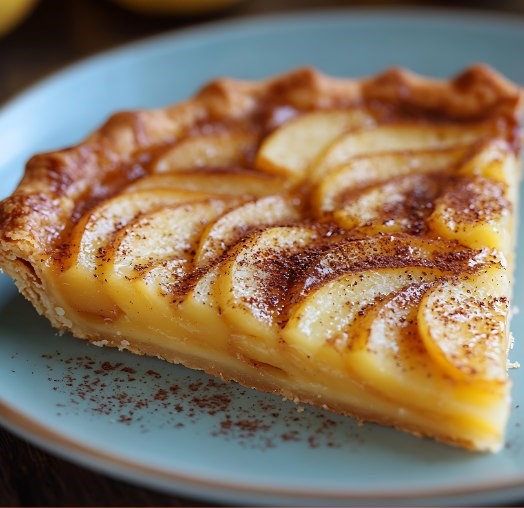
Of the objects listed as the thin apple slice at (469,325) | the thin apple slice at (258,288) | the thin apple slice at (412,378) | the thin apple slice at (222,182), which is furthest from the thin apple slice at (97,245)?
the thin apple slice at (469,325)

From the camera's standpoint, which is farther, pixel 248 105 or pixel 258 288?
pixel 248 105

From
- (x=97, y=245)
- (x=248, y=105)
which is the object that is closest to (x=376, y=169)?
(x=248, y=105)

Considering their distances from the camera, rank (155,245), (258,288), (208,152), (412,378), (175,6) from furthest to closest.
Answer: (175,6), (208,152), (155,245), (258,288), (412,378)

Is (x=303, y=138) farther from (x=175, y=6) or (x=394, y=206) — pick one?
(x=175, y=6)

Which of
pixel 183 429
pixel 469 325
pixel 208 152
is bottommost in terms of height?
pixel 183 429

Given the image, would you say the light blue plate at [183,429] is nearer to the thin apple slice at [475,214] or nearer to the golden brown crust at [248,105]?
the thin apple slice at [475,214]

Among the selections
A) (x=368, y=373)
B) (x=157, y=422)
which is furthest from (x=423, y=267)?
(x=157, y=422)
